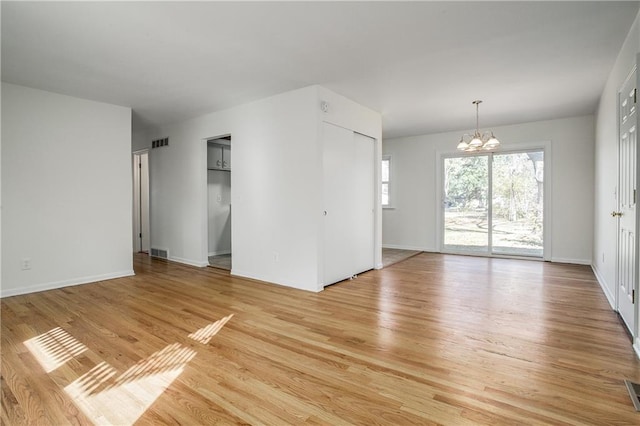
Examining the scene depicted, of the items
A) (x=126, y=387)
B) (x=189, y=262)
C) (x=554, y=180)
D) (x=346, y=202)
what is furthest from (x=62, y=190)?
(x=554, y=180)

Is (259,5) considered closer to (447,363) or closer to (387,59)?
(387,59)

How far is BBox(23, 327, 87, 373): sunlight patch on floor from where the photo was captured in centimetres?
228

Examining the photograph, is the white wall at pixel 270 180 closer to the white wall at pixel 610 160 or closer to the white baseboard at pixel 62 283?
the white baseboard at pixel 62 283

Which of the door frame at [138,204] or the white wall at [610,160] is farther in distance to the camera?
the door frame at [138,204]

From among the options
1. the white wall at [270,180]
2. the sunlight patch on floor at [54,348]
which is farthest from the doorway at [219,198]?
the sunlight patch on floor at [54,348]

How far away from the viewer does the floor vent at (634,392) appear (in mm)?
1759

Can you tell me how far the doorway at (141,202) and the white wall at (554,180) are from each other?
586cm

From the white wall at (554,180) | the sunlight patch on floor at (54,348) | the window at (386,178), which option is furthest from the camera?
the window at (386,178)

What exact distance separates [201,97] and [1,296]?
3480mm

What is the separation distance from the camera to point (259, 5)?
2395 millimetres

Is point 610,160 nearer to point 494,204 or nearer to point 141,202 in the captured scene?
point 494,204

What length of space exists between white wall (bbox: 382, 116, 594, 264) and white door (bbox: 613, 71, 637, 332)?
3119 mm

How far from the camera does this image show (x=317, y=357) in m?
2.34

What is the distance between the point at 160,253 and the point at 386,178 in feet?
17.4
